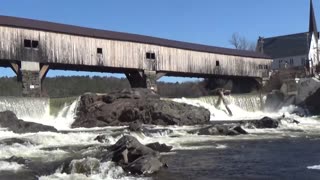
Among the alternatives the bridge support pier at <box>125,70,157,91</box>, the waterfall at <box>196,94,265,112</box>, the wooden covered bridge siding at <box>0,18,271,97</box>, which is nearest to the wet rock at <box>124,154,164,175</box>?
the wooden covered bridge siding at <box>0,18,271,97</box>

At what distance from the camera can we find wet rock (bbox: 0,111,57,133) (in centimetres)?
2698

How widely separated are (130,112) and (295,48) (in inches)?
2560

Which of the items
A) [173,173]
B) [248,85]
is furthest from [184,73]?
[173,173]

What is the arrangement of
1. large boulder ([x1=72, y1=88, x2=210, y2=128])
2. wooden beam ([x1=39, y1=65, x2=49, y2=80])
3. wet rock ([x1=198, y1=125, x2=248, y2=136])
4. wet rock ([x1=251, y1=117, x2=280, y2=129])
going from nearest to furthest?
wet rock ([x1=198, y1=125, x2=248, y2=136]) → wet rock ([x1=251, y1=117, x2=280, y2=129]) → large boulder ([x1=72, y1=88, x2=210, y2=128]) → wooden beam ([x1=39, y1=65, x2=49, y2=80])

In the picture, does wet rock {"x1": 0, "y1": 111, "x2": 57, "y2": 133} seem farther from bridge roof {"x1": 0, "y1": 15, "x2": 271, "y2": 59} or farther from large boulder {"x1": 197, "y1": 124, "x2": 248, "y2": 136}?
bridge roof {"x1": 0, "y1": 15, "x2": 271, "y2": 59}

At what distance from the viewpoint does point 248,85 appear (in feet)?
204

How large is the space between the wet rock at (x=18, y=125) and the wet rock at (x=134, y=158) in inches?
490

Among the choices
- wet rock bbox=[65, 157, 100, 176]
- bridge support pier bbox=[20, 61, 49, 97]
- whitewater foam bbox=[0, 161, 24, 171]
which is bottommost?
whitewater foam bbox=[0, 161, 24, 171]

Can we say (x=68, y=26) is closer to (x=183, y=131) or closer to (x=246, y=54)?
(x=183, y=131)

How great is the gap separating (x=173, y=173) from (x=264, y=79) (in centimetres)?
4953

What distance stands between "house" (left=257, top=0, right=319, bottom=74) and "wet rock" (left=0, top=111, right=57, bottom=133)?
64.8m

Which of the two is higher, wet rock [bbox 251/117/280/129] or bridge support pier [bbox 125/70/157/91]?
bridge support pier [bbox 125/70/157/91]

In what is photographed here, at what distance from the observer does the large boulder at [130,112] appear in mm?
33125

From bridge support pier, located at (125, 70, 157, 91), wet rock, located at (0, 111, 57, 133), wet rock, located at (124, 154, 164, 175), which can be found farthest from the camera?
bridge support pier, located at (125, 70, 157, 91)
